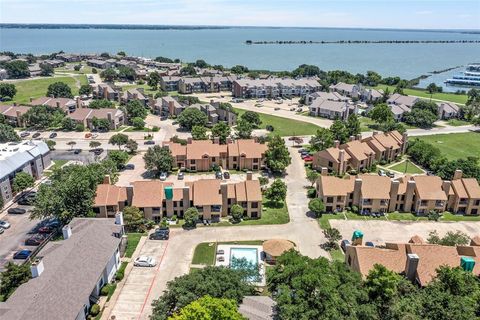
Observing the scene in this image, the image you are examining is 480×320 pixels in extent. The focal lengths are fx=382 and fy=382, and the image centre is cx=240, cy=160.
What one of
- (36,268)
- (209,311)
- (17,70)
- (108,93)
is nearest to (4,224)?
(36,268)

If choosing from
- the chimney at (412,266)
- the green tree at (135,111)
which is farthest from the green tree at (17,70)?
the chimney at (412,266)

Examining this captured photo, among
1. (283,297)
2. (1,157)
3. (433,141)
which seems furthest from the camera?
(433,141)

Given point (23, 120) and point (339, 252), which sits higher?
point (23, 120)

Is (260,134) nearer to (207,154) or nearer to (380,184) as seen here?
(207,154)

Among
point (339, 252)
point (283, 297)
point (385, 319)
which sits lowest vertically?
point (339, 252)

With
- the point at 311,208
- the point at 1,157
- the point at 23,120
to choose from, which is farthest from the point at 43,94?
the point at 311,208

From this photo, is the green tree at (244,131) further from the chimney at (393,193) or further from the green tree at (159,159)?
the chimney at (393,193)

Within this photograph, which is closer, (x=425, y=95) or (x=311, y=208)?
(x=311, y=208)
